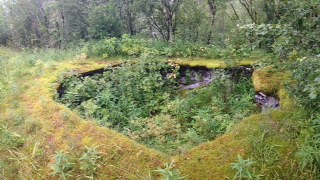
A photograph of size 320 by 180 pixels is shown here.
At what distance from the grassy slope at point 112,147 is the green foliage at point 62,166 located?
0.34 ft

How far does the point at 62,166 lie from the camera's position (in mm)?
3934

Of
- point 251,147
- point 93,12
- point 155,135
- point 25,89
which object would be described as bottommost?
point 155,135

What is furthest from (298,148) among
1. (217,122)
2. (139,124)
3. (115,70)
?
(115,70)

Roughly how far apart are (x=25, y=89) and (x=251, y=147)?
17.1 ft

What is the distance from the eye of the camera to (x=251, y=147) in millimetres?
3752

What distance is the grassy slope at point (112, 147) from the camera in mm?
3730

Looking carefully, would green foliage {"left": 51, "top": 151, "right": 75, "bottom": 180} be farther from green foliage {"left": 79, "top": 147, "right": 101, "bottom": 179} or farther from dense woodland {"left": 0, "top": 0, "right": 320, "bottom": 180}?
green foliage {"left": 79, "top": 147, "right": 101, "bottom": 179}

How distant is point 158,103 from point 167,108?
545 millimetres

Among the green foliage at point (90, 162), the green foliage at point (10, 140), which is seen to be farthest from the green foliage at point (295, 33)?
the green foliage at point (10, 140)

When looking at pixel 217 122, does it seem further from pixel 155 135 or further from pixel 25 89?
pixel 25 89

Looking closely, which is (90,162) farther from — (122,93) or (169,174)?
(122,93)

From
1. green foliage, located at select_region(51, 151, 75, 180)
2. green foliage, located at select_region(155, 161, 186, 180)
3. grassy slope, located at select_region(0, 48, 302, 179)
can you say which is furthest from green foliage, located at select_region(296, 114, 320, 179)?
green foliage, located at select_region(51, 151, 75, 180)

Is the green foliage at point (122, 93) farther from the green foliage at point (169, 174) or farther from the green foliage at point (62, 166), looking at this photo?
the green foliage at point (169, 174)

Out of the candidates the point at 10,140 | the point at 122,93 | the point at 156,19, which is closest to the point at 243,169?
the point at 10,140
